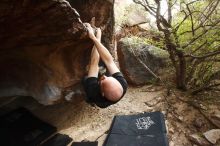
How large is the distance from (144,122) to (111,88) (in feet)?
5.14

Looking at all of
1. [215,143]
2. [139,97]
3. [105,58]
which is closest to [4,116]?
[105,58]

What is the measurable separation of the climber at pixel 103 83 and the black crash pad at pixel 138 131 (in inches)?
37.8

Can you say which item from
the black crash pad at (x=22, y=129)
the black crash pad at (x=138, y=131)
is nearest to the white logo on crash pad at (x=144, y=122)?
the black crash pad at (x=138, y=131)

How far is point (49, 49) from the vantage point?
12.2 feet

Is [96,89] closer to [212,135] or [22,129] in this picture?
[22,129]

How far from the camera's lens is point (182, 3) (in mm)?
4469

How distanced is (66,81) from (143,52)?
2.38 m

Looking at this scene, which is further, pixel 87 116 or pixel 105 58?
pixel 87 116

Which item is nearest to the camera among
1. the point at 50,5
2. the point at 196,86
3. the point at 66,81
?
the point at 50,5

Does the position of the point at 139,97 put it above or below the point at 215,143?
above

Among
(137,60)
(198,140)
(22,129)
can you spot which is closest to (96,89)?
(22,129)

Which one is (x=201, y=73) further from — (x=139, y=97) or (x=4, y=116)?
(x=4, y=116)

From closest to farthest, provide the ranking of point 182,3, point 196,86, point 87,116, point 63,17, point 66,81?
point 63,17 < point 66,81 < point 182,3 < point 87,116 < point 196,86

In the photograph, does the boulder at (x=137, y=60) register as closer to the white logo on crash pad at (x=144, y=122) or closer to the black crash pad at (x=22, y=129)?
the white logo on crash pad at (x=144, y=122)
